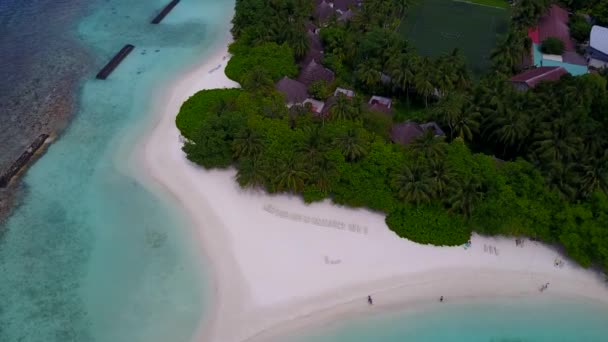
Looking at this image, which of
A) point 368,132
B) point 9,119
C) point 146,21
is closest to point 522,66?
point 368,132

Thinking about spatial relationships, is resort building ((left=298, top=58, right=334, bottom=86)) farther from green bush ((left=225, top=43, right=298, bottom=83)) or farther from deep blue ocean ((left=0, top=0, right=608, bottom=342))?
deep blue ocean ((left=0, top=0, right=608, bottom=342))

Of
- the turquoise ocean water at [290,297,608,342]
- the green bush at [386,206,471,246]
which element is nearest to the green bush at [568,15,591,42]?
the green bush at [386,206,471,246]

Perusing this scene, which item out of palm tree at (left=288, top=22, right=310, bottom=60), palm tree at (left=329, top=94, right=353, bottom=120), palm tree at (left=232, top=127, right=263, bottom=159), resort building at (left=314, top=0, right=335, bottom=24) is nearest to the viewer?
palm tree at (left=232, top=127, right=263, bottom=159)

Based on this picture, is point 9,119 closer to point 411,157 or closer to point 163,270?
point 163,270

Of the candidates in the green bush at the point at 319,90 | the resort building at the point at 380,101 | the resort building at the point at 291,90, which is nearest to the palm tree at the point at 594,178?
the resort building at the point at 380,101

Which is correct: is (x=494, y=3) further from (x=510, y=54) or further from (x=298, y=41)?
(x=298, y=41)

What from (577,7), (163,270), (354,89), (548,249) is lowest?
(163,270)

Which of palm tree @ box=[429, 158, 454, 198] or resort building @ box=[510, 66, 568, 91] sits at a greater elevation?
resort building @ box=[510, 66, 568, 91]
